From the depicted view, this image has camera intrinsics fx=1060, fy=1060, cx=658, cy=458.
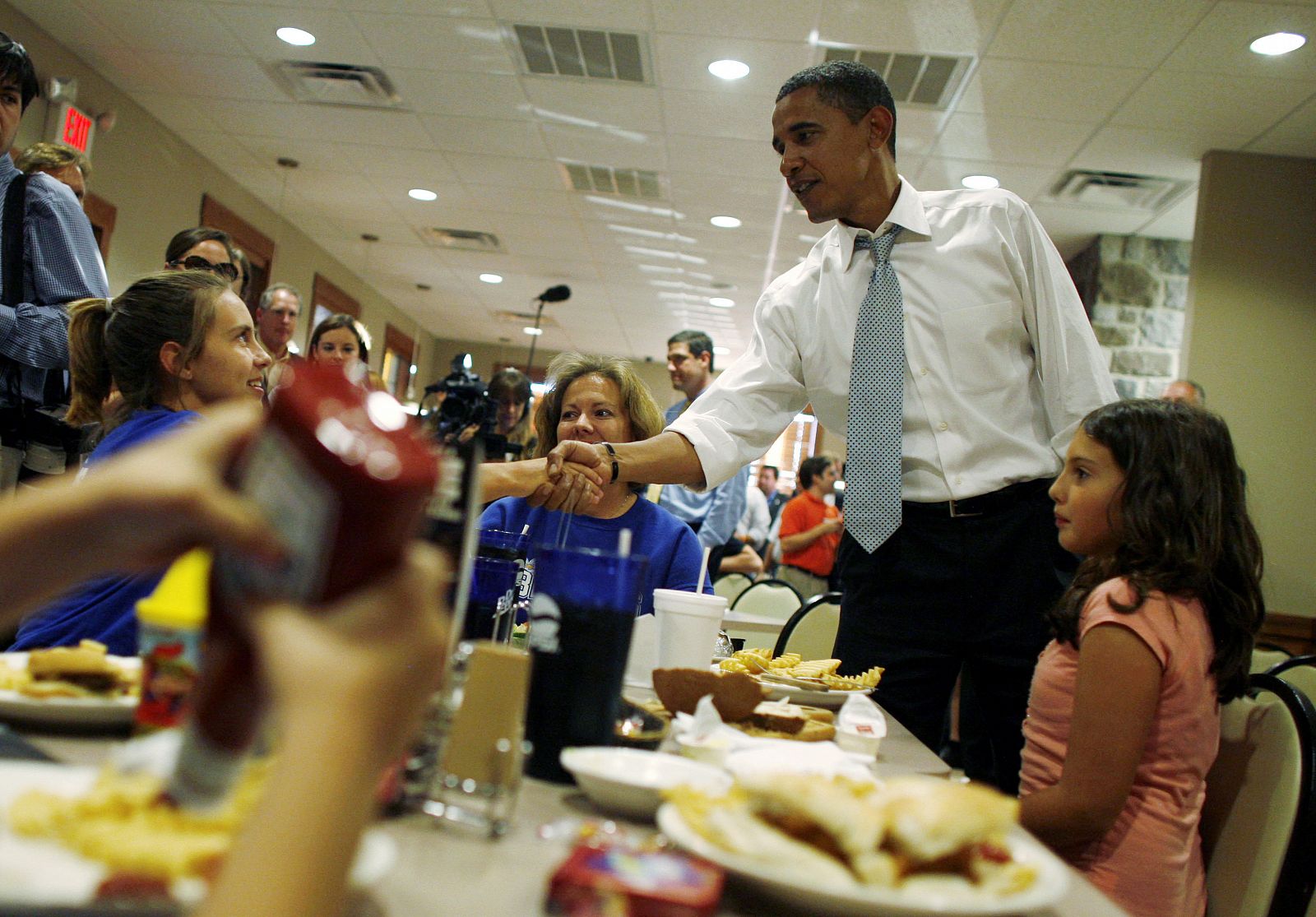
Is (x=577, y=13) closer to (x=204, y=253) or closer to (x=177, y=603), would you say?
(x=204, y=253)

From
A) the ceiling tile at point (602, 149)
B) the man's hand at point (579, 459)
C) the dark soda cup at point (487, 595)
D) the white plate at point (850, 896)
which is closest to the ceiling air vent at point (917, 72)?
the ceiling tile at point (602, 149)

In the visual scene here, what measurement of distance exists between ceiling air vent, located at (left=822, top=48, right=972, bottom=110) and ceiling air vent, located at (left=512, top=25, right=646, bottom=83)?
0.84 meters

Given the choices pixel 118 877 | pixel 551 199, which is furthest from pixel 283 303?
pixel 118 877

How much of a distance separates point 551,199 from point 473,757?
21.1ft

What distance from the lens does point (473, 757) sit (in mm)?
634

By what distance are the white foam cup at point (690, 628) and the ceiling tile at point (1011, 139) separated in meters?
4.28

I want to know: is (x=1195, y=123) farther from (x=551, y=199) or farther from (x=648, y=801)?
(x=648, y=801)

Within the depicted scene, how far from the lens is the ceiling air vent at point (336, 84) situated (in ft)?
16.5

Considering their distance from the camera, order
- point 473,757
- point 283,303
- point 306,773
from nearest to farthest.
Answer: point 306,773
point 473,757
point 283,303

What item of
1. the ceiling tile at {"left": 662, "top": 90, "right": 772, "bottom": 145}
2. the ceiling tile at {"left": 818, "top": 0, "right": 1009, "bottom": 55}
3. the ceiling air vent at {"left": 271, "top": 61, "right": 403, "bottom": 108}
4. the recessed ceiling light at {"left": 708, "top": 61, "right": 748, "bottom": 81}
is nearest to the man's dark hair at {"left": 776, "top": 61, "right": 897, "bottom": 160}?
the ceiling tile at {"left": 818, "top": 0, "right": 1009, "bottom": 55}

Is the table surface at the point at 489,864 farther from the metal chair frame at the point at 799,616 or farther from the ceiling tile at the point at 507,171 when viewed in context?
the ceiling tile at the point at 507,171

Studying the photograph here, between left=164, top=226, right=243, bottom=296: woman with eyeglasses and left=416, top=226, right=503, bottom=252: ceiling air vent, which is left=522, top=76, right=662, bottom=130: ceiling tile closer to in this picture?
left=164, top=226, right=243, bottom=296: woman with eyeglasses

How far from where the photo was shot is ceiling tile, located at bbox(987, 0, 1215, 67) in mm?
3746

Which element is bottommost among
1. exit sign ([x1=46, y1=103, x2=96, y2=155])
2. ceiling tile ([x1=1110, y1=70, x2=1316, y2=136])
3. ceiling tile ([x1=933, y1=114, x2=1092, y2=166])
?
exit sign ([x1=46, y1=103, x2=96, y2=155])
